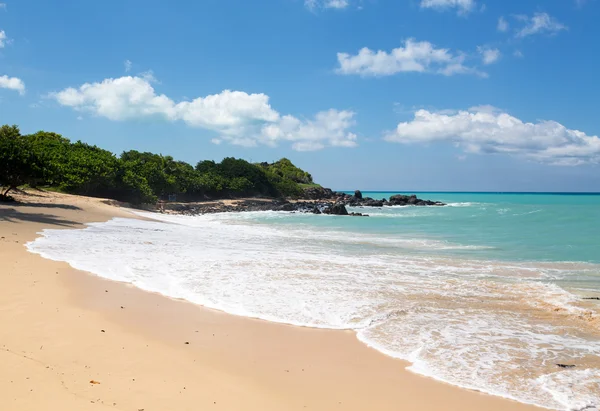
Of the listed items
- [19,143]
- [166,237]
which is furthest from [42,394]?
[19,143]

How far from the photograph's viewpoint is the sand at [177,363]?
4188mm

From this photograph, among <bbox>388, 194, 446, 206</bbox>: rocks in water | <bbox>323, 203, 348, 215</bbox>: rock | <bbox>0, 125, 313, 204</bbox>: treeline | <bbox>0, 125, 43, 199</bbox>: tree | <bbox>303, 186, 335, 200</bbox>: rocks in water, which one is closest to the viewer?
<bbox>0, 125, 43, 199</bbox>: tree

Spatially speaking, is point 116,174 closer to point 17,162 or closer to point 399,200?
point 17,162

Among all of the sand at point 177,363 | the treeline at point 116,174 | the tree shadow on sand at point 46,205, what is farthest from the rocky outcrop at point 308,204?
the sand at point 177,363

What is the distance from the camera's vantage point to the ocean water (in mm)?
5609

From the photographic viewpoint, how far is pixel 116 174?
1597 inches

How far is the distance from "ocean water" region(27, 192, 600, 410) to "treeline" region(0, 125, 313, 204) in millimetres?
8796

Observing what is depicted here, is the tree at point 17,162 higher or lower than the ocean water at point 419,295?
higher

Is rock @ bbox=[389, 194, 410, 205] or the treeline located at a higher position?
the treeline

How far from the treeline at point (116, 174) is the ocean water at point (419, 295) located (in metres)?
8.80

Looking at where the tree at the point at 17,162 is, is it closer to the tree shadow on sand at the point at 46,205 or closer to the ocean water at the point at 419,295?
the tree shadow on sand at the point at 46,205

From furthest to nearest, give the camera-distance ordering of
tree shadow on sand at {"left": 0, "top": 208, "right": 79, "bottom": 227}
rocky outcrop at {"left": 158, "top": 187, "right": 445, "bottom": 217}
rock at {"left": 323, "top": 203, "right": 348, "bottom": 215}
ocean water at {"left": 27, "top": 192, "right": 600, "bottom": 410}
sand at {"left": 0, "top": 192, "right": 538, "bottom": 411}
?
rock at {"left": 323, "top": 203, "right": 348, "bottom": 215} → rocky outcrop at {"left": 158, "top": 187, "right": 445, "bottom": 217} → tree shadow on sand at {"left": 0, "top": 208, "right": 79, "bottom": 227} → ocean water at {"left": 27, "top": 192, "right": 600, "bottom": 410} → sand at {"left": 0, "top": 192, "right": 538, "bottom": 411}

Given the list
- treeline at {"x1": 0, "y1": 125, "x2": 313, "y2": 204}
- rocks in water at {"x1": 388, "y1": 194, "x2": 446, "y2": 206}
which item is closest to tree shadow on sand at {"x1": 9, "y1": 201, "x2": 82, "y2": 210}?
treeline at {"x1": 0, "y1": 125, "x2": 313, "y2": 204}

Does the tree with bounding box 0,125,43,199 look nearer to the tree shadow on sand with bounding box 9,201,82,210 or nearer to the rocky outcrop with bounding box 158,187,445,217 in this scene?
the tree shadow on sand with bounding box 9,201,82,210
